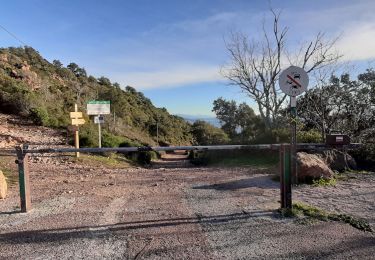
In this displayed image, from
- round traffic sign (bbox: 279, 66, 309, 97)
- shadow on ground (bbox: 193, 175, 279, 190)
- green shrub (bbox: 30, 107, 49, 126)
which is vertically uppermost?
green shrub (bbox: 30, 107, 49, 126)

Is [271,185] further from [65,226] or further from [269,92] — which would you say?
[269,92]

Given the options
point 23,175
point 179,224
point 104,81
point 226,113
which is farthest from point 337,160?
point 104,81

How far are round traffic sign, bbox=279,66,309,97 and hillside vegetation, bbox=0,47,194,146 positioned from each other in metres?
16.2

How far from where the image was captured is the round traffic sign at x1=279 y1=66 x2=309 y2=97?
229 inches

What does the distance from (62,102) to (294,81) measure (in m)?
30.6

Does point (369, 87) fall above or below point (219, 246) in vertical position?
above

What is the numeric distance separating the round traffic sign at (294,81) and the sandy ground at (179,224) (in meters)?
1.90

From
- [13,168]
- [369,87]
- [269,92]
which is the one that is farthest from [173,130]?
[13,168]

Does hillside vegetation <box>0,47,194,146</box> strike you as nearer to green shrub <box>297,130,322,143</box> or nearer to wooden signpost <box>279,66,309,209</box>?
green shrub <box>297,130,322,143</box>

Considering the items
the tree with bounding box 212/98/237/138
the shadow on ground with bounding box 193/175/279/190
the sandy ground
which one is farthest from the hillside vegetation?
the sandy ground

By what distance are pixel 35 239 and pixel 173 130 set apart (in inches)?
2163

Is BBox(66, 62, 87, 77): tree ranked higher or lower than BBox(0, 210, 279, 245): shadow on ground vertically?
higher

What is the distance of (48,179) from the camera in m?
9.82

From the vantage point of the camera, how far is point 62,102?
33562mm
